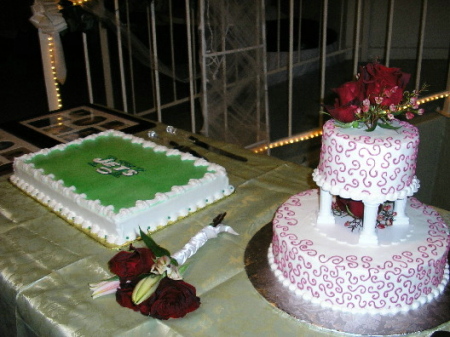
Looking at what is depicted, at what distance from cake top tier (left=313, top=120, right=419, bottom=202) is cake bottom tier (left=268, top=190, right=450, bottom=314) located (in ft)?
0.37

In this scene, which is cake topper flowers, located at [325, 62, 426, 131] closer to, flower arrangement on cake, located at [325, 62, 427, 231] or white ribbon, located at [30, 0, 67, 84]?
flower arrangement on cake, located at [325, 62, 427, 231]

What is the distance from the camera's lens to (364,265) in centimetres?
111

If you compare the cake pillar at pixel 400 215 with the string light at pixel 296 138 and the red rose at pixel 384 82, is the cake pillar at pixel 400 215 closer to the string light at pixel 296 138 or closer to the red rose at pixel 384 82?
the red rose at pixel 384 82

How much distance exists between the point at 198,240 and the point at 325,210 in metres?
0.36

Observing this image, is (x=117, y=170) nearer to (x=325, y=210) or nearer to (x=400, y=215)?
(x=325, y=210)

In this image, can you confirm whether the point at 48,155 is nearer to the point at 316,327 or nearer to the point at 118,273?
the point at 118,273

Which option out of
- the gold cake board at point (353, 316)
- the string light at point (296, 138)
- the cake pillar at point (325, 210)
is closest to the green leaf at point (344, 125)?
the cake pillar at point (325, 210)

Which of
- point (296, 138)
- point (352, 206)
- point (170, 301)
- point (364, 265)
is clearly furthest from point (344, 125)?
point (296, 138)

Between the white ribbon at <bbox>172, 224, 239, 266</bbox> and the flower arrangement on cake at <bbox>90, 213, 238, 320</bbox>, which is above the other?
the flower arrangement on cake at <bbox>90, 213, 238, 320</bbox>

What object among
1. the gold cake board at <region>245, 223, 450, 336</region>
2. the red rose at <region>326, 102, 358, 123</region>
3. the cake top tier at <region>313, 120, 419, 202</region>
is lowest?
the gold cake board at <region>245, 223, 450, 336</region>

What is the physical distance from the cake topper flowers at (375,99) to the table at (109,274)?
45cm

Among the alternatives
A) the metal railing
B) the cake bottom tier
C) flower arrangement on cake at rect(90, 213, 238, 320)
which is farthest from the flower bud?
the metal railing

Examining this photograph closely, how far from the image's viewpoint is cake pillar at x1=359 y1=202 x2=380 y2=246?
114 centimetres

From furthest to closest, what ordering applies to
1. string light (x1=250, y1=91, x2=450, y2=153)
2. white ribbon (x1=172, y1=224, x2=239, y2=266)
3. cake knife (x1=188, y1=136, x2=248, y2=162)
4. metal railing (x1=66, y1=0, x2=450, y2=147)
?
metal railing (x1=66, y1=0, x2=450, y2=147) → string light (x1=250, y1=91, x2=450, y2=153) → cake knife (x1=188, y1=136, x2=248, y2=162) → white ribbon (x1=172, y1=224, x2=239, y2=266)
